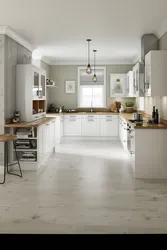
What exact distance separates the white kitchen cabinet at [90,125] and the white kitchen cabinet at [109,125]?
0.54 feet

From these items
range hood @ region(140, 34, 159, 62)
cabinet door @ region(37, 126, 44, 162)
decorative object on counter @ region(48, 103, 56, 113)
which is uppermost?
range hood @ region(140, 34, 159, 62)

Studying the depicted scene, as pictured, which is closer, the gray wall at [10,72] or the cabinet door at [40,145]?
the gray wall at [10,72]

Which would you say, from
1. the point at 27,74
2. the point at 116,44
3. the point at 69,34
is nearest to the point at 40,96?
the point at 27,74

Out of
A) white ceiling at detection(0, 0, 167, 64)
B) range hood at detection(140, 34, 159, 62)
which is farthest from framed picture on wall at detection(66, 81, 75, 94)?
range hood at detection(140, 34, 159, 62)

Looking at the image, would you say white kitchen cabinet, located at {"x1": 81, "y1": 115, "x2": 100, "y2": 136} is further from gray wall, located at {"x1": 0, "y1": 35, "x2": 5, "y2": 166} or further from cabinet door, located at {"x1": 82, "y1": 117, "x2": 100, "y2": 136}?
gray wall, located at {"x1": 0, "y1": 35, "x2": 5, "y2": 166}

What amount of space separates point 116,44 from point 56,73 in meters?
3.74

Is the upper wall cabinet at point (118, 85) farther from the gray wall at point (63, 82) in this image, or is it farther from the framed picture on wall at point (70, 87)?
the framed picture on wall at point (70, 87)

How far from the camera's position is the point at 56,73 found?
10.9 m

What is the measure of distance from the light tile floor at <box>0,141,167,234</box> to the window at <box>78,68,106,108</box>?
4.78 m

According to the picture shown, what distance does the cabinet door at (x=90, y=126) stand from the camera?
10.3 meters

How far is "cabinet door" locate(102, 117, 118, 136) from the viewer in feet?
33.8

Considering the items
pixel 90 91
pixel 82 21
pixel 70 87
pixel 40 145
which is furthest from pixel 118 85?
pixel 82 21

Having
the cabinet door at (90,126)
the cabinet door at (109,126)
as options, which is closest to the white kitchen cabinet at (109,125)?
the cabinet door at (109,126)
